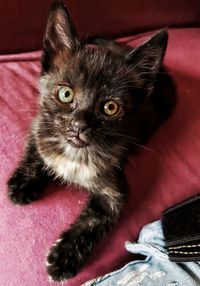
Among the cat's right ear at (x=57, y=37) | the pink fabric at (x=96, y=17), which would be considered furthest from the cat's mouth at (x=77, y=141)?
the pink fabric at (x=96, y=17)

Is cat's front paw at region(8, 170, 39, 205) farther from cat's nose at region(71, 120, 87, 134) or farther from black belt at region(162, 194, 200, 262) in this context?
black belt at region(162, 194, 200, 262)

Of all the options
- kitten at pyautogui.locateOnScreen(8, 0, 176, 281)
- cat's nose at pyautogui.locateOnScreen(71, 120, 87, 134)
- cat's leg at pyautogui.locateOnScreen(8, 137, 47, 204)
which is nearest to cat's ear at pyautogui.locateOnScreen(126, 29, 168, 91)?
kitten at pyautogui.locateOnScreen(8, 0, 176, 281)

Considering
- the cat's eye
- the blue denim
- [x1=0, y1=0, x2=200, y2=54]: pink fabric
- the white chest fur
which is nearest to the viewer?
the blue denim

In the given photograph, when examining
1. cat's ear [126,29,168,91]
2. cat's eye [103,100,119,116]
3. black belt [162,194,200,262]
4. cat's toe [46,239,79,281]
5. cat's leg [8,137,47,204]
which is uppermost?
cat's ear [126,29,168,91]

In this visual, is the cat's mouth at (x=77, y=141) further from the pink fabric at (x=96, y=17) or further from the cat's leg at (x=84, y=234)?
the pink fabric at (x=96, y=17)

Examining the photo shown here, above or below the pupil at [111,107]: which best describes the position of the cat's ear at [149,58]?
above

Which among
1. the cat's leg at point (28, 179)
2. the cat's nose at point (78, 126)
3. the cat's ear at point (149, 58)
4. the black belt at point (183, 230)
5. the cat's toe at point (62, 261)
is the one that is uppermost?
the cat's ear at point (149, 58)

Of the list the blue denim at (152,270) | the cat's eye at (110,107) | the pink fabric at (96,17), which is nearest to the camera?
the blue denim at (152,270)

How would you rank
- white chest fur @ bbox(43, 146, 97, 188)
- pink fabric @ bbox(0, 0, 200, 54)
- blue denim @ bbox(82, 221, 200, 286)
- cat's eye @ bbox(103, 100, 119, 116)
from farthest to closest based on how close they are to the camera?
pink fabric @ bbox(0, 0, 200, 54)
white chest fur @ bbox(43, 146, 97, 188)
cat's eye @ bbox(103, 100, 119, 116)
blue denim @ bbox(82, 221, 200, 286)

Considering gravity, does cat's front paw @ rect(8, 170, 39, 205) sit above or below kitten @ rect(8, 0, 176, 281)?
below
